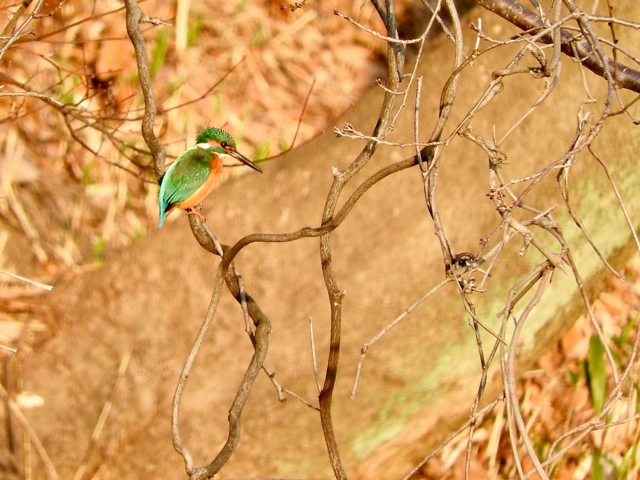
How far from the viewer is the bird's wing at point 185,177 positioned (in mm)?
2643

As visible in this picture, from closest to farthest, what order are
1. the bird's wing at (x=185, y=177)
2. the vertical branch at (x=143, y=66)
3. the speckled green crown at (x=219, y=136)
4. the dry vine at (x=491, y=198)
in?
the dry vine at (x=491, y=198) → the vertical branch at (x=143, y=66) → the bird's wing at (x=185, y=177) → the speckled green crown at (x=219, y=136)

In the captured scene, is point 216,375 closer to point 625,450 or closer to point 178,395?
point 178,395

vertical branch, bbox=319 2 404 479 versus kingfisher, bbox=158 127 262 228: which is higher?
kingfisher, bbox=158 127 262 228

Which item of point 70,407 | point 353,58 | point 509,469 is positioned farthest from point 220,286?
point 353,58

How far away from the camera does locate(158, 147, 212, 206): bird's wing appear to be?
2643mm

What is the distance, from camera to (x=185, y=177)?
2691 mm

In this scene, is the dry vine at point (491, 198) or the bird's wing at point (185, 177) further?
the bird's wing at point (185, 177)

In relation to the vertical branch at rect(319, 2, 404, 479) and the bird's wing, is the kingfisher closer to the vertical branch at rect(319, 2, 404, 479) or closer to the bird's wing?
the bird's wing

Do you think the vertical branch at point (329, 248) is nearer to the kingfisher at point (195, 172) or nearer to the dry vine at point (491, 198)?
the dry vine at point (491, 198)

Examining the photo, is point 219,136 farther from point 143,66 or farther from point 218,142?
point 143,66

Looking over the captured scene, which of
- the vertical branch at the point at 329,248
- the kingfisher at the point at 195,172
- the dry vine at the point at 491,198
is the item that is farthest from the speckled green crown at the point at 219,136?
the vertical branch at the point at 329,248

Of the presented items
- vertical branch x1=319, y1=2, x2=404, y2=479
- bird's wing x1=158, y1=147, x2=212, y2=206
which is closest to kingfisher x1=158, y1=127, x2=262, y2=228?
bird's wing x1=158, y1=147, x2=212, y2=206

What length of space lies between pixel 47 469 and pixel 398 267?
1.61 meters

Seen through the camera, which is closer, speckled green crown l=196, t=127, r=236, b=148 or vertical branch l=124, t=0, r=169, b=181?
vertical branch l=124, t=0, r=169, b=181
